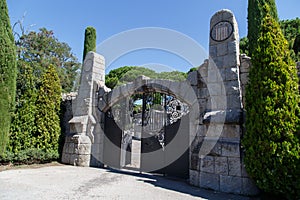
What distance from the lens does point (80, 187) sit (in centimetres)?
341

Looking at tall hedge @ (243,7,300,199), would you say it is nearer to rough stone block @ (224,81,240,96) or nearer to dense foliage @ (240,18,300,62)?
rough stone block @ (224,81,240,96)

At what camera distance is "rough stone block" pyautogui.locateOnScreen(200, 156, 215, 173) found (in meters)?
3.47

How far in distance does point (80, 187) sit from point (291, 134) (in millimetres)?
3270

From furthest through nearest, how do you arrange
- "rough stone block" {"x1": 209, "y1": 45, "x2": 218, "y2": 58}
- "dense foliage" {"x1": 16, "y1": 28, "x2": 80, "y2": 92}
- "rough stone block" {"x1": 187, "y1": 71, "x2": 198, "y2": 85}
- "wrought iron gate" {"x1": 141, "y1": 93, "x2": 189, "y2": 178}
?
1. "dense foliage" {"x1": 16, "y1": 28, "x2": 80, "y2": 92}
2. "wrought iron gate" {"x1": 141, "y1": 93, "x2": 189, "y2": 178}
3. "rough stone block" {"x1": 187, "y1": 71, "x2": 198, "y2": 85}
4. "rough stone block" {"x1": 209, "y1": 45, "x2": 218, "y2": 58}

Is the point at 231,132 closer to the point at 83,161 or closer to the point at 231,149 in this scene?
the point at 231,149

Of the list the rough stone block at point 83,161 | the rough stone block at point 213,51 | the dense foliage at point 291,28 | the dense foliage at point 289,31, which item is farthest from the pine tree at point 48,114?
the dense foliage at point 291,28

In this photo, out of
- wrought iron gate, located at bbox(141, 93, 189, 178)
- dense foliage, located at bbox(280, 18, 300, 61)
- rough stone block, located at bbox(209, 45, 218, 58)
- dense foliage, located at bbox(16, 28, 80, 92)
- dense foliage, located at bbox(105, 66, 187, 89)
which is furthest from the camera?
dense foliage, located at bbox(105, 66, 187, 89)

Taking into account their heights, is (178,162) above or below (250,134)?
below

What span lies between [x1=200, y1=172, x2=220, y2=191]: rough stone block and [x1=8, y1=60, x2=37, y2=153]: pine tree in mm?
4747

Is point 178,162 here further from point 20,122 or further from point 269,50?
point 20,122

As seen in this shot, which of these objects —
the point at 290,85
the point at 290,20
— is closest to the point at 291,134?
the point at 290,85

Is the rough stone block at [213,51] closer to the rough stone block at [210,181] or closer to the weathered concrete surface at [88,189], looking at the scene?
the rough stone block at [210,181]

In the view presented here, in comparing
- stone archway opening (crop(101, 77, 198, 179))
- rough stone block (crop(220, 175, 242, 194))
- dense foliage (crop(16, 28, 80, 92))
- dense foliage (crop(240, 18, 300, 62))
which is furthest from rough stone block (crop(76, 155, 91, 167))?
dense foliage (crop(240, 18, 300, 62))

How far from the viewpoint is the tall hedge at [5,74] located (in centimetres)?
525
